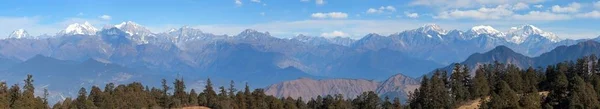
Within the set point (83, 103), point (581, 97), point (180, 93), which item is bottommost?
point (581, 97)

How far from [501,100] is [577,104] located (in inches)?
694

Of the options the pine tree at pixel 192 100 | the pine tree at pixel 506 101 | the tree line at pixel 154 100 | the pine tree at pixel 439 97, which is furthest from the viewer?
the pine tree at pixel 192 100

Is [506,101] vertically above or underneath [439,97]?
underneath

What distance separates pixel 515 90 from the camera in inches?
6777

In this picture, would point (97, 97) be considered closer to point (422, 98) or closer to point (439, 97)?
point (422, 98)

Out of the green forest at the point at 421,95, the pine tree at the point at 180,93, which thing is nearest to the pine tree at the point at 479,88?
the green forest at the point at 421,95

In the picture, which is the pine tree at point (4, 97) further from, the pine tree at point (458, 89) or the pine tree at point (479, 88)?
the pine tree at point (479, 88)

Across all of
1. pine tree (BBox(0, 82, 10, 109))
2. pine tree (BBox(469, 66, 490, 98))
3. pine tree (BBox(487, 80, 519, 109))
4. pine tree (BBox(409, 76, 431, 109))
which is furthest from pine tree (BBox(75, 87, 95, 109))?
pine tree (BBox(469, 66, 490, 98))

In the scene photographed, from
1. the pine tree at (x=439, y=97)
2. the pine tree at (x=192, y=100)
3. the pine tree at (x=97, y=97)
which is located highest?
the pine tree at (x=97, y=97)

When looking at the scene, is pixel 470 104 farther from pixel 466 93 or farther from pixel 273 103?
pixel 273 103

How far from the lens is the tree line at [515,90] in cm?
12325

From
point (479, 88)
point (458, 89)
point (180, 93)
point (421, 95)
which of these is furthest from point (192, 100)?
point (479, 88)

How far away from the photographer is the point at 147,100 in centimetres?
18200

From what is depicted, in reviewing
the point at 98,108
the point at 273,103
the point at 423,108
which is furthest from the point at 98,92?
the point at 423,108
